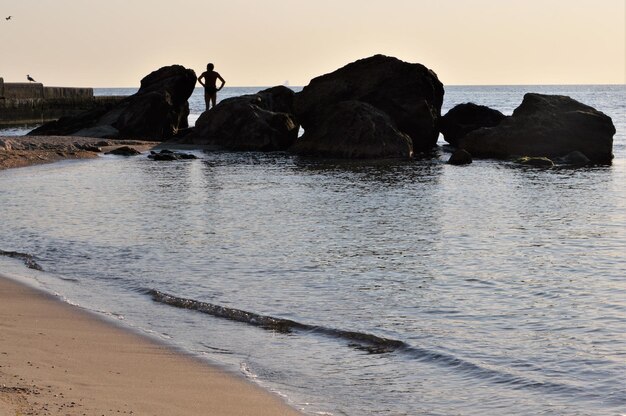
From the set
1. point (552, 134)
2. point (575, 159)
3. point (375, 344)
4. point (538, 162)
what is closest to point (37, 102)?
point (552, 134)

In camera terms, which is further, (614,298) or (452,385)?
(614,298)

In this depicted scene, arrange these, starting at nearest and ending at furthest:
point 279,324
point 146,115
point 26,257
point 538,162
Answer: point 279,324 < point 26,257 < point 538,162 < point 146,115

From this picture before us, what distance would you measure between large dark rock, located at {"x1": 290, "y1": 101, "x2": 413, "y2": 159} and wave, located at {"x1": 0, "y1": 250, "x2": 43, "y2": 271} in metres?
18.3

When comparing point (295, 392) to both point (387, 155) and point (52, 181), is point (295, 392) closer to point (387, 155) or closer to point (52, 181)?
point (52, 181)

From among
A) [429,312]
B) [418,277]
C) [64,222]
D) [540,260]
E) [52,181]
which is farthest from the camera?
[52,181]

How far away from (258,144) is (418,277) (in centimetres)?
2281

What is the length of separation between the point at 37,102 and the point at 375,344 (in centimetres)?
5039

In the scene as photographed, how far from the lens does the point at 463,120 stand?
37.2 metres

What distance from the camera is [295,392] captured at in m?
7.22

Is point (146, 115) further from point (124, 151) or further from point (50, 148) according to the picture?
point (50, 148)

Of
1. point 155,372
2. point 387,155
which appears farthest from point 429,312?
point 387,155

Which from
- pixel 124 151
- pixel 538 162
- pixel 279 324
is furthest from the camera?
pixel 124 151

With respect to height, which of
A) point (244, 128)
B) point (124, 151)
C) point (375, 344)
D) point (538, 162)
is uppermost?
point (244, 128)

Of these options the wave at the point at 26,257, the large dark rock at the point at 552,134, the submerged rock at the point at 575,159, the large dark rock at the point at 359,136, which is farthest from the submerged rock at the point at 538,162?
the wave at the point at 26,257
